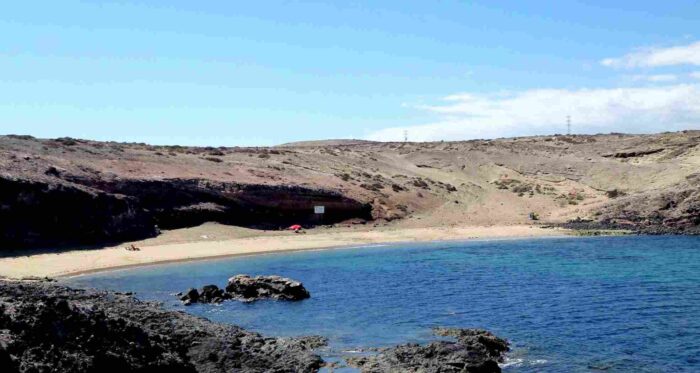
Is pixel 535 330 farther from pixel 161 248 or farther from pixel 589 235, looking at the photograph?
pixel 589 235

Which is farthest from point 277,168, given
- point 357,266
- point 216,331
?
point 216,331

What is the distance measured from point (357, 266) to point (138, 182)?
78.2 feet

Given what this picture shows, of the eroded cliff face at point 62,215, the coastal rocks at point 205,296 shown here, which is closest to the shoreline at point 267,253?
the eroded cliff face at point 62,215

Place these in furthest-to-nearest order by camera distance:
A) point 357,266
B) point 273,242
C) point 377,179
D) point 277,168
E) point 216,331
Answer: point 377,179 < point 277,168 < point 273,242 < point 357,266 < point 216,331

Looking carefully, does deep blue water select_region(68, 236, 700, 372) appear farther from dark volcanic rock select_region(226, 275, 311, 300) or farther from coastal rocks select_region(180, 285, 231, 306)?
dark volcanic rock select_region(226, 275, 311, 300)

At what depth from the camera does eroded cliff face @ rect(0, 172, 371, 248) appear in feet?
165

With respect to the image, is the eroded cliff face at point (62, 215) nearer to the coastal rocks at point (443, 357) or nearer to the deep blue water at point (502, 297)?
the deep blue water at point (502, 297)

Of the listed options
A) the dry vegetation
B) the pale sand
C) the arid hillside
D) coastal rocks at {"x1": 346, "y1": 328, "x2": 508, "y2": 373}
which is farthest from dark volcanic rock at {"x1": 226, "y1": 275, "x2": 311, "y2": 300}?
the dry vegetation

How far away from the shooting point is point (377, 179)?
272 feet

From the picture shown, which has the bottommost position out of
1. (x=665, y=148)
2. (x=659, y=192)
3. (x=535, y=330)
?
(x=535, y=330)

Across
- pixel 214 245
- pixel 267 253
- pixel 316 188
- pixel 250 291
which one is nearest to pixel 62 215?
pixel 214 245

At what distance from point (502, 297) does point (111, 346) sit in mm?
21490

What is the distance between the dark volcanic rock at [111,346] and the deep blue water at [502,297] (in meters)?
2.59

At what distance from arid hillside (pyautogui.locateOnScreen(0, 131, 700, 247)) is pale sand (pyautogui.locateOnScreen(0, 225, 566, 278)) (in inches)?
115
